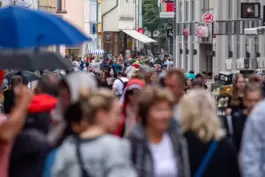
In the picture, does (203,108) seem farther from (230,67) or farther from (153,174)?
(230,67)

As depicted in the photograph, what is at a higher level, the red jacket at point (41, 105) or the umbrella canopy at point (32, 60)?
the umbrella canopy at point (32, 60)

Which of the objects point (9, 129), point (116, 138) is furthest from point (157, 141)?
point (9, 129)

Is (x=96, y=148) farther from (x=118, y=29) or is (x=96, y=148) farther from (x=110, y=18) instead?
(x=110, y=18)

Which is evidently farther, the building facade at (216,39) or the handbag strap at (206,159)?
the building facade at (216,39)

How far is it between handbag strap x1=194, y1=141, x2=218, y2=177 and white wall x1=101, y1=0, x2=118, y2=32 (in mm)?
91492

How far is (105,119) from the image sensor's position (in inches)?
254

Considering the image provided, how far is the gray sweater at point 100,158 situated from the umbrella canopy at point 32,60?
390cm

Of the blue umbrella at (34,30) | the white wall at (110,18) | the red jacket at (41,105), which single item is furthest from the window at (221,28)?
the white wall at (110,18)

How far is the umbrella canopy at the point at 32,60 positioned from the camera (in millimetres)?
10320

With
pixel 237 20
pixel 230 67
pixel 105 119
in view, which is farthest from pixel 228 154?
pixel 237 20

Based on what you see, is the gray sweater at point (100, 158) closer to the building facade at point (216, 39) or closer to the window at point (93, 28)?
the building facade at point (216, 39)

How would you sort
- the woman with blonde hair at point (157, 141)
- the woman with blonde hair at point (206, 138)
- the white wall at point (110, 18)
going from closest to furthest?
1. the woman with blonde hair at point (157, 141)
2. the woman with blonde hair at point (206, 138)
3. the white wall at point (110, 18)

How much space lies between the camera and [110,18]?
99.5 metres

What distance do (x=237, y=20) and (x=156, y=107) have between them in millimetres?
43487
